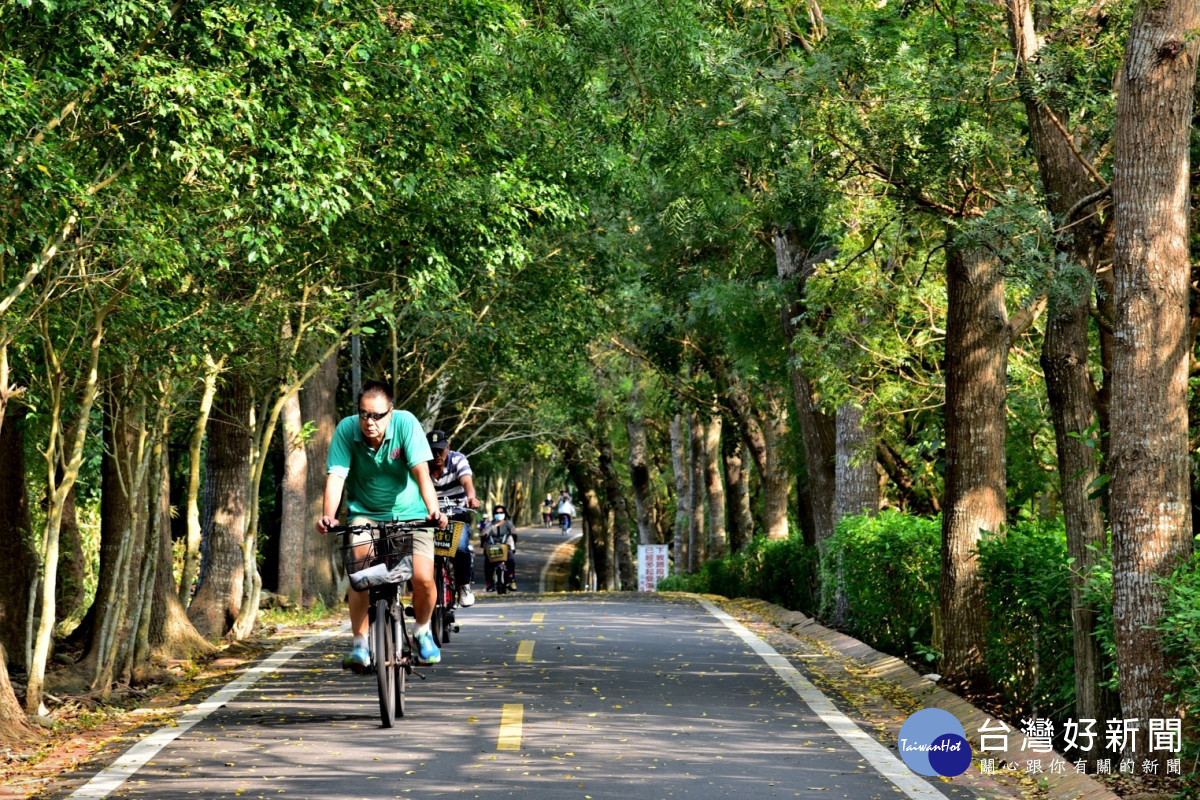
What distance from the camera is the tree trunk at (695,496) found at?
3931cm

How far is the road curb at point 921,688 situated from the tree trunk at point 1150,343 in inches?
16.6

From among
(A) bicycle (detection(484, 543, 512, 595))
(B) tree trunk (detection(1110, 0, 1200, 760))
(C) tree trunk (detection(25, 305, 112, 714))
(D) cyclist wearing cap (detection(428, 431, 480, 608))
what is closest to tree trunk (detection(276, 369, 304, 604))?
(D) cyclist wearing cap (detection(428, 431, 480, 608))

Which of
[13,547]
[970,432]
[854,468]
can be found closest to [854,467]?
[854,468]

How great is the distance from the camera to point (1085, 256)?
33.3ft

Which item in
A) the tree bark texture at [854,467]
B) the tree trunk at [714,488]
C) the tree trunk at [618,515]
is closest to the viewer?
the tree bark texture at [854,467]

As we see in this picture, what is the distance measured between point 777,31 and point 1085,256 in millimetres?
6442

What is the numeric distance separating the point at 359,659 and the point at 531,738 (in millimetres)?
1146

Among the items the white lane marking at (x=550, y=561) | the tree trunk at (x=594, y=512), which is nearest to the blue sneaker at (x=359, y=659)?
the tree trunk at (x=594, y=512)

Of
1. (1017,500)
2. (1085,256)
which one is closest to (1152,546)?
(1085,256)

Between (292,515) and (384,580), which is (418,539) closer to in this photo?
(384,580)

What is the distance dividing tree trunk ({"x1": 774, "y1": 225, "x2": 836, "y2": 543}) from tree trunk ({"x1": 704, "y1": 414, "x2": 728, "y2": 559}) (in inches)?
583

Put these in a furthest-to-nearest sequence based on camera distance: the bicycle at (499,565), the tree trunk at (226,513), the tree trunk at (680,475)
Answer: the tree trunk at (680,475), the bicycle at (499,565), the tree trunk at (226,513)

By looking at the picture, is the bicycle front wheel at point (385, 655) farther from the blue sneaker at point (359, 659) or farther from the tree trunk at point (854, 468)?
the tree trunk at point (854, 468)

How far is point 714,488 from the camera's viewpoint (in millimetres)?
38281
